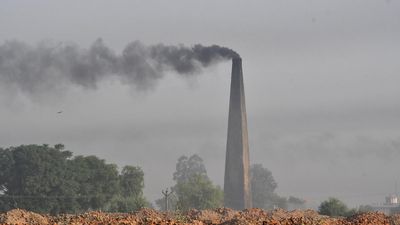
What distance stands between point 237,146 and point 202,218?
59.6 m

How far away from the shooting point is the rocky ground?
3809cm

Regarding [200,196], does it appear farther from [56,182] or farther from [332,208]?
[332,208]

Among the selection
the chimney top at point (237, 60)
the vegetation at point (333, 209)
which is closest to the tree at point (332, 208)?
the vegetation at point (333, 209)

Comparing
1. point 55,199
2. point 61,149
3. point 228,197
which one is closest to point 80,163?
point 61,149

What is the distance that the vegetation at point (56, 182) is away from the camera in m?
104

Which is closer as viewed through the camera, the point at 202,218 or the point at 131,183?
the point at 202,218

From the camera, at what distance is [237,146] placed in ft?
384

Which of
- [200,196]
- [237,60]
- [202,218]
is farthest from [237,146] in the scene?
[202,218]

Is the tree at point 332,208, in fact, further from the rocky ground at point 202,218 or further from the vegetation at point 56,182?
the vegetation at point 56,182

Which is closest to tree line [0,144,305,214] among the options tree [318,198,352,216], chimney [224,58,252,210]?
chimney [224,58,252,210]

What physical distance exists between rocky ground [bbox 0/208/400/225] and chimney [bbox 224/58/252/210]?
4741 centimetres

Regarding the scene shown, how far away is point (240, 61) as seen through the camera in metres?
117

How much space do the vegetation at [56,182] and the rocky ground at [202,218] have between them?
135 feet

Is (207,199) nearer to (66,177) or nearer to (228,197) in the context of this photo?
(228,197)
